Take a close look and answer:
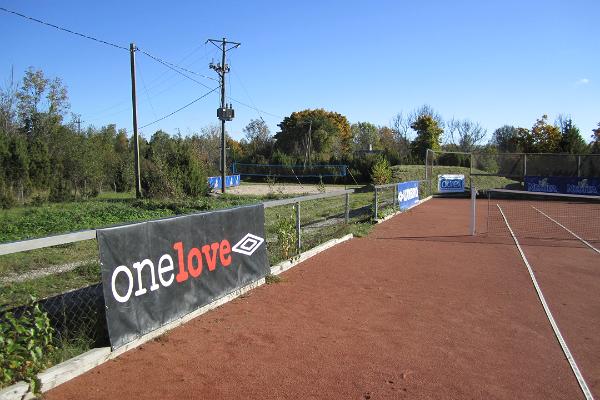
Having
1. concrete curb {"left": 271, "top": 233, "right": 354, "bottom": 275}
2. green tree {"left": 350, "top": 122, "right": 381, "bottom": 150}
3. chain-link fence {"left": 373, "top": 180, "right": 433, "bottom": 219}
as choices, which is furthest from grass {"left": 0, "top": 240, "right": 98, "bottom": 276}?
green tree {"left": 350, "top": 122, "right": 381, "bottom": 150}

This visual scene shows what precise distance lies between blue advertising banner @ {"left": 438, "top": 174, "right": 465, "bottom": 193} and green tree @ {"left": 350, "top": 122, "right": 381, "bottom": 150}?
224ft

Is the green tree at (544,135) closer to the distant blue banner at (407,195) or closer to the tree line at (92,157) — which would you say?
the tree line at (92,157)

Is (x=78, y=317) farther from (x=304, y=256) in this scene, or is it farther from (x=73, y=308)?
(x=304, y=256)

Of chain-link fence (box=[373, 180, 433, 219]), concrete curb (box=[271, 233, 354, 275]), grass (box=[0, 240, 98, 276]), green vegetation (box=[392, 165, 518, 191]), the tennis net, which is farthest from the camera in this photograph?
green vegetation (box=[392, 165, 518, 191])

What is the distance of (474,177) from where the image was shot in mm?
35969

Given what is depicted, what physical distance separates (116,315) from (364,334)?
9.25 ft

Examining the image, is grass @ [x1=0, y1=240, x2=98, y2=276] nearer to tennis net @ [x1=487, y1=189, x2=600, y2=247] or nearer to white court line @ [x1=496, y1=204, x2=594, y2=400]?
white court line @ [x1=496, y1=204, x2=594, y2=400]

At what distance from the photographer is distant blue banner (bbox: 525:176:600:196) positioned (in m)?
29.4

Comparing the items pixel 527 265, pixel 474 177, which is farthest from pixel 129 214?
pixel 474 177

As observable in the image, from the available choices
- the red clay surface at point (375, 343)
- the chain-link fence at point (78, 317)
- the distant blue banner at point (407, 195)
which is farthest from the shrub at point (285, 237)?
the distant blue banner at point (407, 195)

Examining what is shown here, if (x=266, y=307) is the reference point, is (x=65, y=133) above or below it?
above

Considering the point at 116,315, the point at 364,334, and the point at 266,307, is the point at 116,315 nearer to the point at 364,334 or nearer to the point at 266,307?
the point at 266,307

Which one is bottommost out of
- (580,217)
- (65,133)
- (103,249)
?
(580,217)

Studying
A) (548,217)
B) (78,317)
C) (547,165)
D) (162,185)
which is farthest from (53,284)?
(547,165)
